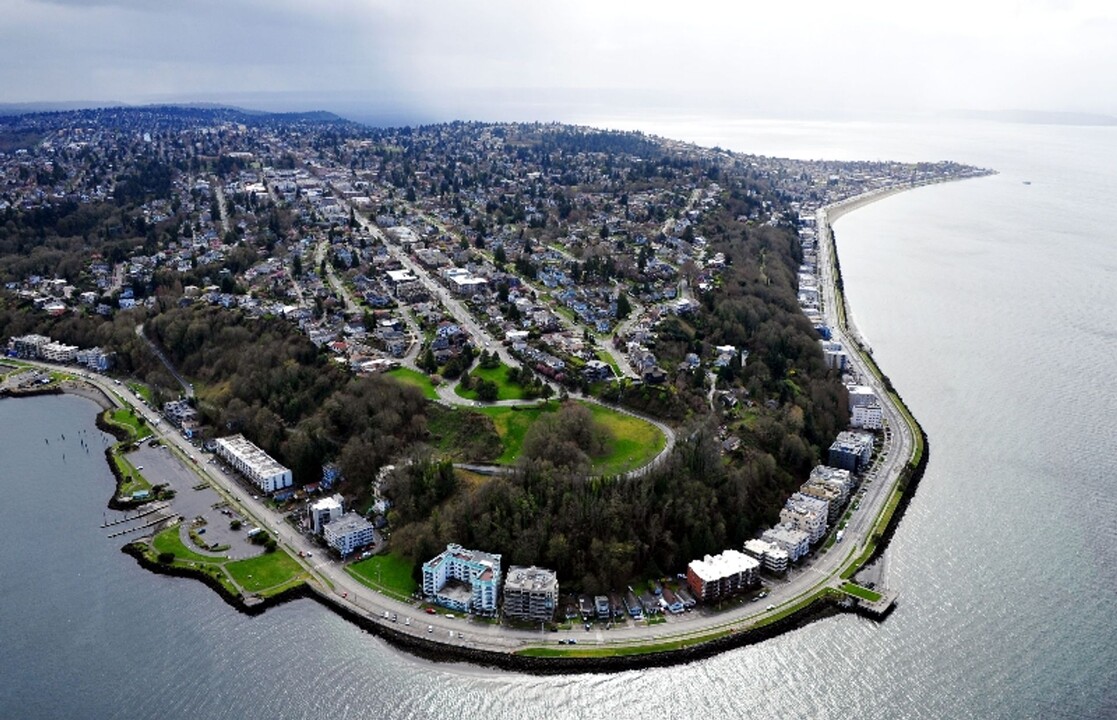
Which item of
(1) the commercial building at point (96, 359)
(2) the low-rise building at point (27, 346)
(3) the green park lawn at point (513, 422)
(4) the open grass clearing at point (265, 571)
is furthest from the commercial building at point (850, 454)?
(2) the low-rise building at point (27, 346)

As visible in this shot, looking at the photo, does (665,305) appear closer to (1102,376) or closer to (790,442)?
(790,442)

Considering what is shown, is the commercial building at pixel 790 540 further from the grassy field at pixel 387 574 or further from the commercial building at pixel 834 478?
the grassy field at pixel 387 574

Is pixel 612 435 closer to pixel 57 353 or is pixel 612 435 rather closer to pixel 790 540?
pixel 790 540

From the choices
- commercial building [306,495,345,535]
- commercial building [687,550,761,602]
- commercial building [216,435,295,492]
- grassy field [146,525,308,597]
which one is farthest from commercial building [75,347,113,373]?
commercial building [687,550,761,602]

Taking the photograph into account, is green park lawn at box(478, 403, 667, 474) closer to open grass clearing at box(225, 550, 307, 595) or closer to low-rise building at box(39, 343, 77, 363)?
open grass clearing at box(225, 550, 307, 595)

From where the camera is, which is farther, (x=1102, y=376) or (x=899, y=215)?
(x=899, y=215)

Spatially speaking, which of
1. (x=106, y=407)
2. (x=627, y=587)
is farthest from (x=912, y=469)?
(x=106, y=407)
